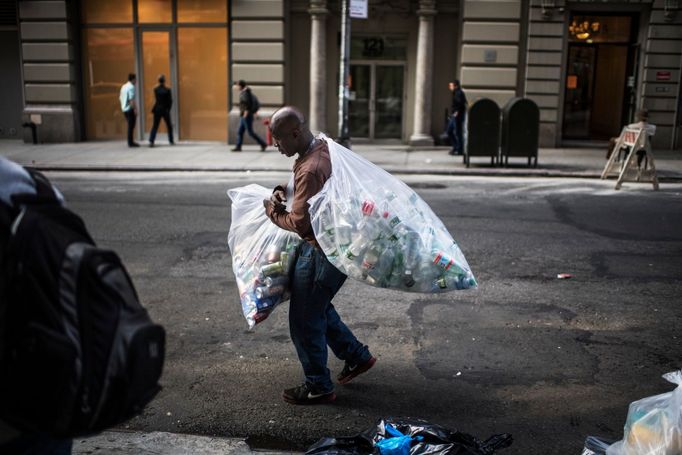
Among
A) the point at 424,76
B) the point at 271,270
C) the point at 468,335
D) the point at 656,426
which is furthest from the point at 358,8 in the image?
the point at 656,426

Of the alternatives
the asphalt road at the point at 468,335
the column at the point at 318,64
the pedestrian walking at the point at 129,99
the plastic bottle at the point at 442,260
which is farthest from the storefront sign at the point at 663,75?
the plastic bottle at the point at 442,260

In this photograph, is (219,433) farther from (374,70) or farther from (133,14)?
(133,14)

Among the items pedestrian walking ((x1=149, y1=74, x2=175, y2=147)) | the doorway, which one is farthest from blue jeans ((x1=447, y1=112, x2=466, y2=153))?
pedestrian walking ((x1=149, y1=74, x2=175, y2=147))

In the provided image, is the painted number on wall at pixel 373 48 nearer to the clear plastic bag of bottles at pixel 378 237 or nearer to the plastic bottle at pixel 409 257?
the clear plastic bag of bottles at pixel 378 237

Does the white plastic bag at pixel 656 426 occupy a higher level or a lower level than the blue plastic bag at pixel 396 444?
higher

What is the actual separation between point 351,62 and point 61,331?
18.6m

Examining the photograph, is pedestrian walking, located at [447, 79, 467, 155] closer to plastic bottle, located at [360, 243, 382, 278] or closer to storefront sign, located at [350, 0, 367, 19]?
storefront sign, located at [350, 0, 367, 19]

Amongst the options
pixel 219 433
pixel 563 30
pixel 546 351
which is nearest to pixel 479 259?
pixel 546 351

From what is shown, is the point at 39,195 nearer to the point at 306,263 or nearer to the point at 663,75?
the point at 306,263

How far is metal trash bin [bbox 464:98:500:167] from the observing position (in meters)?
15.3

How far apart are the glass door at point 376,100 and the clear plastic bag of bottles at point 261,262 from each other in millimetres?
15933

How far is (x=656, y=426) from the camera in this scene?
3.04 m

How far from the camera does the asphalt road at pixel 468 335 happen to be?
14.2ft

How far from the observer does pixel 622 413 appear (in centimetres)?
436
